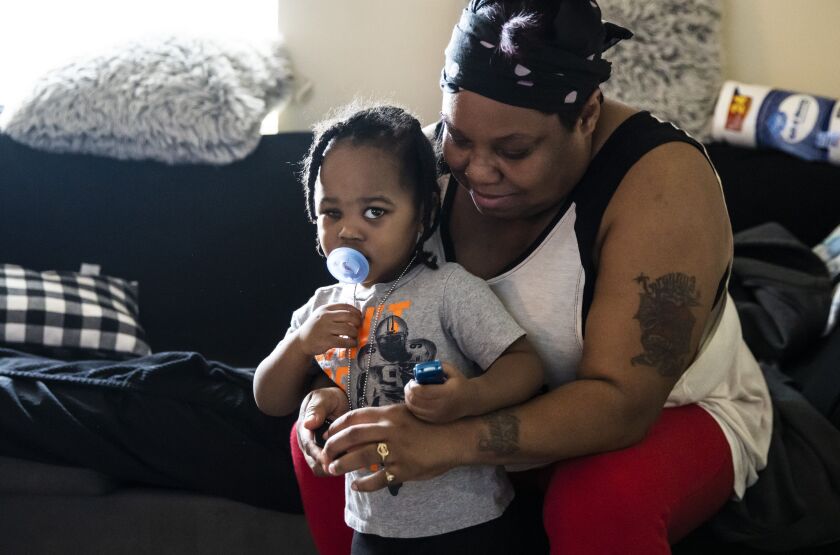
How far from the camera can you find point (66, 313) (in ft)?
6.70

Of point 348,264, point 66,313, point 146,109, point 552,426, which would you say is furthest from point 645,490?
point 146,109

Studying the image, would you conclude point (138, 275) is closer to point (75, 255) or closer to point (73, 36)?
point (75, 255)

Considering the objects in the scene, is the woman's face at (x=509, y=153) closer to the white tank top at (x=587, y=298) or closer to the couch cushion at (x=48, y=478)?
the white tank top at (x=587, y=298)

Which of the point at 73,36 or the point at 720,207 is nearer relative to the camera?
the point at 720,207

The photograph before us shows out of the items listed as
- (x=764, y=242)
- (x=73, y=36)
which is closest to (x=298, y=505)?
(x=764, y=242)

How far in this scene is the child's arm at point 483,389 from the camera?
1.15m

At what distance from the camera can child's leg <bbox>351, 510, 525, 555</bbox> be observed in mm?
1248

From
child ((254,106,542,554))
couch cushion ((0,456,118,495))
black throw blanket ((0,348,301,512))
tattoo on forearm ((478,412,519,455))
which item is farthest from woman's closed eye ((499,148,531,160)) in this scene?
couch cushion ((0,456,118,495))

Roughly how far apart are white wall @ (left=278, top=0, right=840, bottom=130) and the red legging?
1.26 metres

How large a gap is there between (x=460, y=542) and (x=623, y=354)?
32cm

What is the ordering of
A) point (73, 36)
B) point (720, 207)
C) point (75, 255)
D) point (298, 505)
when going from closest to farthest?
point (720, 207) → point (298, 505) → point (75, 255) → point (73, 36)

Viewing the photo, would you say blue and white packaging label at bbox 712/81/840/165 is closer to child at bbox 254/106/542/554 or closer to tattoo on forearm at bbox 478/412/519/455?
child at bbox 254/106/542/554

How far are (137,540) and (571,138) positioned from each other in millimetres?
1077

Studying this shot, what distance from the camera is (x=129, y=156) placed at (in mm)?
2209
